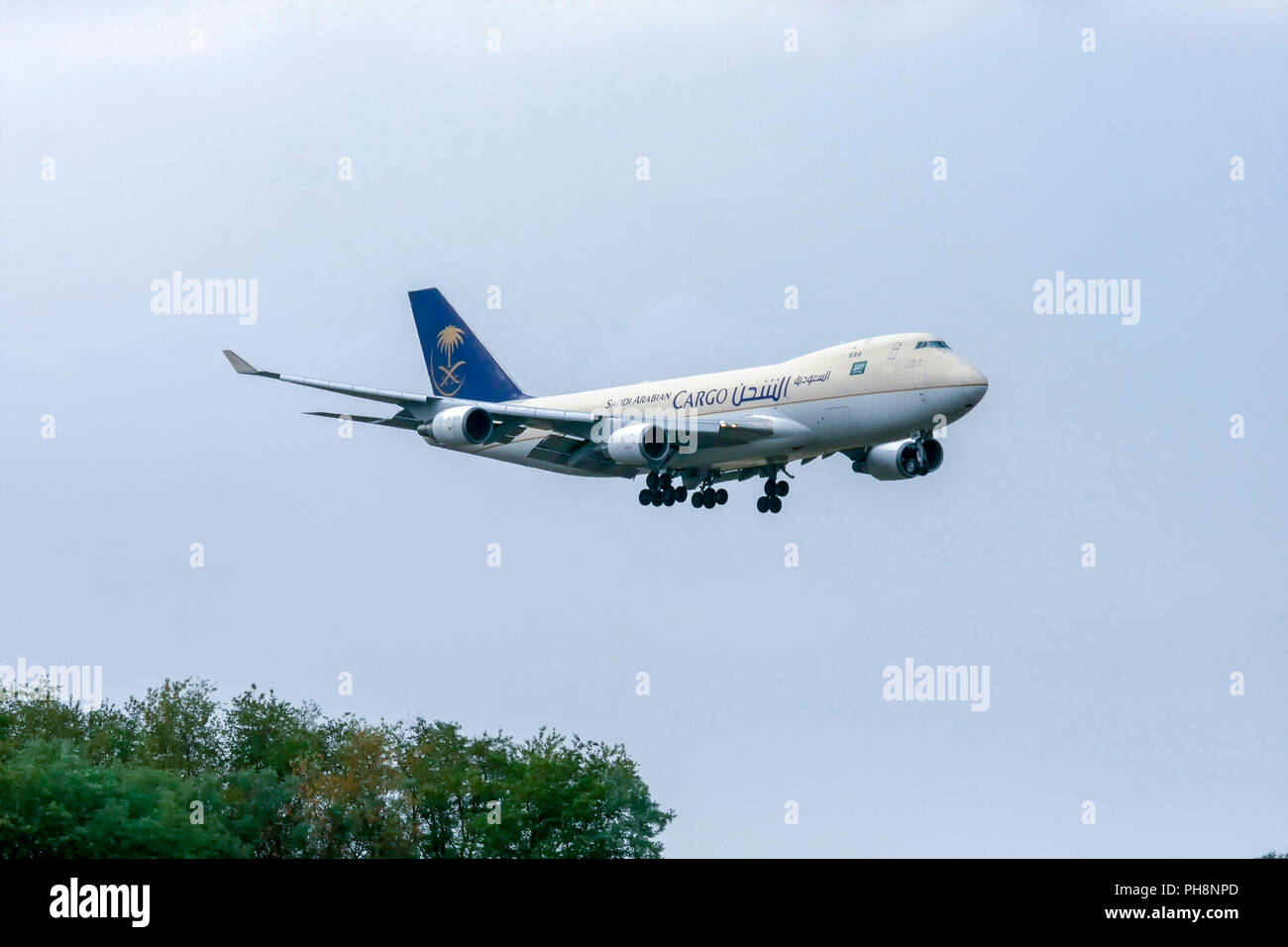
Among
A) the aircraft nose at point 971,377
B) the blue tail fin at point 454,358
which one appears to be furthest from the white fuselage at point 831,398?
the blue tail fin at point 454,358

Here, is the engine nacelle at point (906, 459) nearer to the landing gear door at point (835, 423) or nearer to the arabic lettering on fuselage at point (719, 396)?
the landing gear door at point (835, 423)

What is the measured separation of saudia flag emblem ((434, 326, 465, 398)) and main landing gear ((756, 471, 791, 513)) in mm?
17400

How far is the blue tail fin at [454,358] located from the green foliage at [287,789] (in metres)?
20.1

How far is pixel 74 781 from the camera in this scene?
7669 cm

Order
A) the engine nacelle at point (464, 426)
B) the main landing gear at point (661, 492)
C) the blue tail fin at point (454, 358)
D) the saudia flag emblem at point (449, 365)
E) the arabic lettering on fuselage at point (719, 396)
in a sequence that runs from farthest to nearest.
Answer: the saudia flag emblem at point (449, 365) < the blue tail fin at point (454, 358) < the main landing gear at point (661, 492) < the engine nacelle at point (464, 426) < the arabic lettering on fuselage at point (719, 396)

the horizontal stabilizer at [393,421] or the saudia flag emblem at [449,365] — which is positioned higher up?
the saudia flag emblem at [449,365]

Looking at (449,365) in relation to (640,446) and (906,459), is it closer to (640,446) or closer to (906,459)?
(640,446)

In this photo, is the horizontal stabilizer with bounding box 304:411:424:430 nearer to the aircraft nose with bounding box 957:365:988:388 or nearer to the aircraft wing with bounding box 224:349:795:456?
the aircraft wing with bounding box 224:349:795:456

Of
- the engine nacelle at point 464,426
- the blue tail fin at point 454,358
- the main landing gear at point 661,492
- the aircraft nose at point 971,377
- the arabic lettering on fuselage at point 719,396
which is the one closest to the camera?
the aircraft nose at point 971,377

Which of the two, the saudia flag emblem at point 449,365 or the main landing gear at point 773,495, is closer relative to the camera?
the main landing gear at point 773,495

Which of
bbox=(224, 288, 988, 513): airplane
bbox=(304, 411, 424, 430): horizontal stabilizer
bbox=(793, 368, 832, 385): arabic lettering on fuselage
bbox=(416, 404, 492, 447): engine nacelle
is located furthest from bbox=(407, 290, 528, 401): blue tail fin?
bbox=(793, 368, 832, 385): arabic lettering on fuselage

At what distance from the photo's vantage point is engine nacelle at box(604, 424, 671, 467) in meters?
69.9

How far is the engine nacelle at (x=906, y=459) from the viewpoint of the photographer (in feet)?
223
